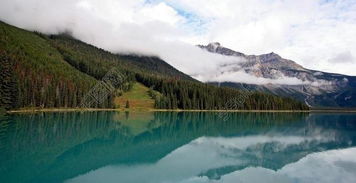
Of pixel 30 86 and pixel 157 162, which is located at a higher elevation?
pixel 30 86

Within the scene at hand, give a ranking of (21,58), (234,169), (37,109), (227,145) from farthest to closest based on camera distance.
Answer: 1. (21,58)
2. (37,109)
3. (227,145)
4. (234,169)

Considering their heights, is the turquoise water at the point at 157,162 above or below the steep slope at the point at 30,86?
below

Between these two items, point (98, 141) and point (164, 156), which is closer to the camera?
point (164, 156)

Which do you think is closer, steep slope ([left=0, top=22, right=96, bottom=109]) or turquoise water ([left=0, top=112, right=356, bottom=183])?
turquoise water ([left=0, top=112, right=356, bottom=183])

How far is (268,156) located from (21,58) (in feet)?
527

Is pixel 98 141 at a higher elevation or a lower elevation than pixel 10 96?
lower

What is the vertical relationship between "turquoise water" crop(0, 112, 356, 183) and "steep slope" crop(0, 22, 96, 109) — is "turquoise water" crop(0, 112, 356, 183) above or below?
below

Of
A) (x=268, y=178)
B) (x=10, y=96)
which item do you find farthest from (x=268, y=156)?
(x=10, y=96)

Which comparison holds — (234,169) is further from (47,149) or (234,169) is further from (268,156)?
(47,149)

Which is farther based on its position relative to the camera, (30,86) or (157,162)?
(30,86)

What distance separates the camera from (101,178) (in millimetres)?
28641

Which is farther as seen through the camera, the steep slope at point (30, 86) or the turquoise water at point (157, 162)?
the steep slope at point (30, 86)

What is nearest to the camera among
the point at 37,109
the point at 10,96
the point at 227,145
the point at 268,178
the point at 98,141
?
the point at 268,178

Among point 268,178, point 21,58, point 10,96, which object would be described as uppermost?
point 21,58
